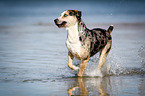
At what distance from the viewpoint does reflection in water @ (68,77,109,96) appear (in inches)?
271

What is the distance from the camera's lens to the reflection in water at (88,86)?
22.6ft

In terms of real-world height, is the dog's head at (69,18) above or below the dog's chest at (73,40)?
above

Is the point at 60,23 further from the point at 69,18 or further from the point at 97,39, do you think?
the point at 97,39

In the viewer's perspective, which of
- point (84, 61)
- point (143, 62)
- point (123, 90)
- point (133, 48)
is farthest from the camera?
point (133, 48)

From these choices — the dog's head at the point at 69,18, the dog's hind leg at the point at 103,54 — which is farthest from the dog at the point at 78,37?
the dog's hind leg at the point at 103,54

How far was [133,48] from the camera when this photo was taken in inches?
505

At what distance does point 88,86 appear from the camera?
24.8 ft

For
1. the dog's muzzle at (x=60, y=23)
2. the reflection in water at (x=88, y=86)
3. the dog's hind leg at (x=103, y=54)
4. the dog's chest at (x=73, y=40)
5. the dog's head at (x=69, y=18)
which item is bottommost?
the reflection in water at (x=88, y=86)

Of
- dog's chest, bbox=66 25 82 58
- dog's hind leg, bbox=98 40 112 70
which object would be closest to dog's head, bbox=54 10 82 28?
dog's chest, bbox=66 25 82 58

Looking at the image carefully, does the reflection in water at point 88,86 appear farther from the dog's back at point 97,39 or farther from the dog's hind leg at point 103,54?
the dog's hind leg at point 103,54

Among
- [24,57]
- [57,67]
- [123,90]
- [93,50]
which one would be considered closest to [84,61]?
[93,50]

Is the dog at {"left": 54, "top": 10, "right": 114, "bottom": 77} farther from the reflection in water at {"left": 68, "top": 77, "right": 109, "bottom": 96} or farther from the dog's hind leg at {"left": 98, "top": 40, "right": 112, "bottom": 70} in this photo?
the reflection in water at {"left": 68, "top": 77, "right": 109, "bottom": 96}

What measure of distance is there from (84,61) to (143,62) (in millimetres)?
2113

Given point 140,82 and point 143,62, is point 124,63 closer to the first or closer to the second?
point 143,62
